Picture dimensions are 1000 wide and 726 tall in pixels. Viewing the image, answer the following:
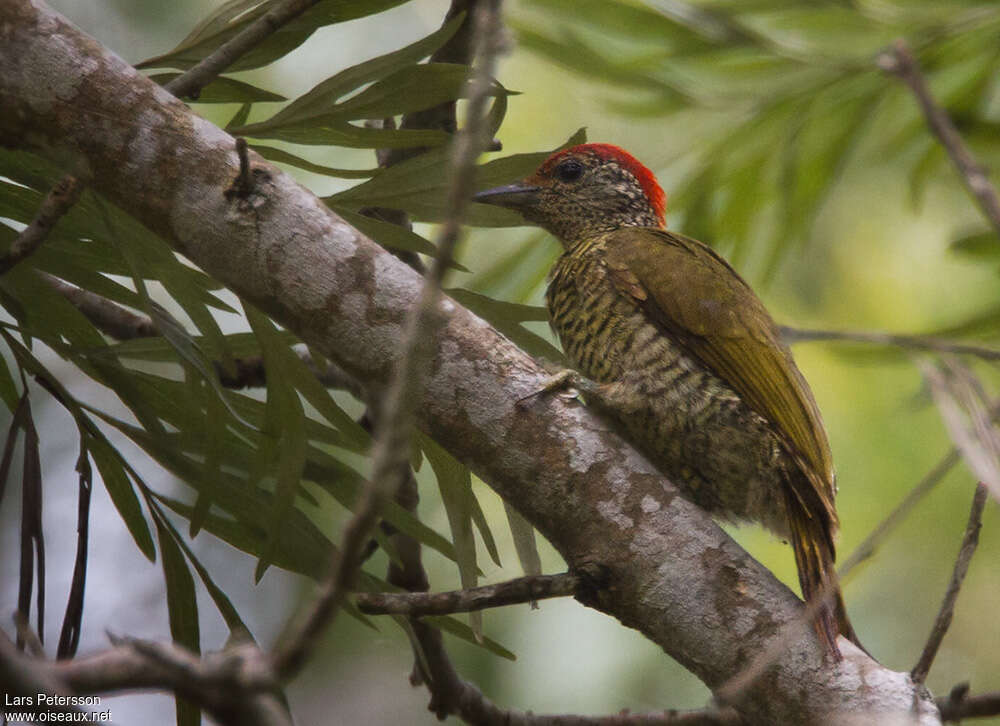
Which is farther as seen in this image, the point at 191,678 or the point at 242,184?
the point at 242,184

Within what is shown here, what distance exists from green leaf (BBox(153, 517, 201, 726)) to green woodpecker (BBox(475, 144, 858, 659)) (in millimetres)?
1008

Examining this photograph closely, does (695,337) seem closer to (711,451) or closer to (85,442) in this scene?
(711,451)

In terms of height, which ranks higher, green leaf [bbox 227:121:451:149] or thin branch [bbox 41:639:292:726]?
green leaf [bbox 227:121:451:149]

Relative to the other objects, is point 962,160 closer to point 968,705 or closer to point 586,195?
point 968,705

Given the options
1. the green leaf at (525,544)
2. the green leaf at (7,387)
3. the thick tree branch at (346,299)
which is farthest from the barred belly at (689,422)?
the green leaf at (7,387)

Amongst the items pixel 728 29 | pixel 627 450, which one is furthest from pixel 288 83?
pixel 627 450

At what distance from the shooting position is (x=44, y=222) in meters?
1.97

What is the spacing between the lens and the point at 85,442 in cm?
232

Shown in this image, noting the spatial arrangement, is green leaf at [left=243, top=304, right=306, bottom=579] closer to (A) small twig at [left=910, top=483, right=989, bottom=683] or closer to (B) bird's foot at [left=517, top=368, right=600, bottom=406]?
(B) bird's foot at [left=517, top=368, right=600, bottom=406]

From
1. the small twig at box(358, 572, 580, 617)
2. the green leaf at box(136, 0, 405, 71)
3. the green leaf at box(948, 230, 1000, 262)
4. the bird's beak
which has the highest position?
the bird's beak

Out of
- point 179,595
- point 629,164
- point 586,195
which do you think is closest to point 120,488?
point 179,595

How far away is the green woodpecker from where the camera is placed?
280cm

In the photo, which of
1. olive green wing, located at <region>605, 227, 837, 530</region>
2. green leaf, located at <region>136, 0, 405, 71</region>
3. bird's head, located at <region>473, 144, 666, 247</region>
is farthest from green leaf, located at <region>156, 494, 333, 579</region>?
bird's head, located at <region>473, 144, 666, 247</region>

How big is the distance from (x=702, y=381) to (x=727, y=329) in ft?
0.59
